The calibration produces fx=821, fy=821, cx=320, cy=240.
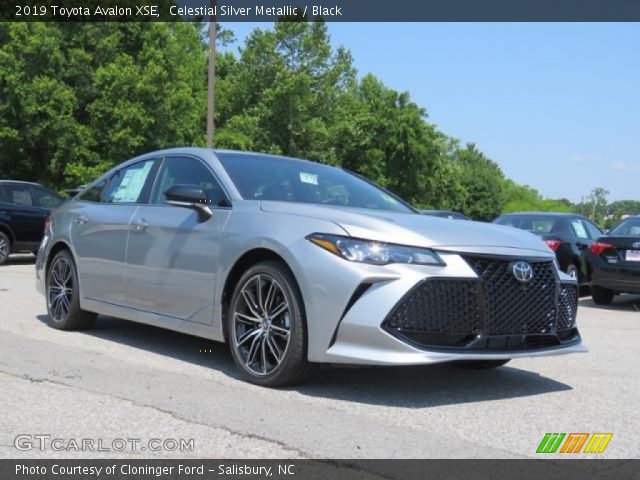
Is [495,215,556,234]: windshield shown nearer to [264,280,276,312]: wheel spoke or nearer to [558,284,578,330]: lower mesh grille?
[558,284,578,330]: lower mesh grille

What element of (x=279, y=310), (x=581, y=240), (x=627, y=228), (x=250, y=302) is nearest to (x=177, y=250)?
(x=250, y=302)

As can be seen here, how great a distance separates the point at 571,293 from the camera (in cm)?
543

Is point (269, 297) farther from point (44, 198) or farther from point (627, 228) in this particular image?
point (44, 198)

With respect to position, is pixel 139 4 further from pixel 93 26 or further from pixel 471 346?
pixel 471 346

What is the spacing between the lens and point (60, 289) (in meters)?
7.36

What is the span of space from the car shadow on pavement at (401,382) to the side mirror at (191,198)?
1085 mm

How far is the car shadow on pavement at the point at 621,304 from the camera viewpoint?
12359 mm

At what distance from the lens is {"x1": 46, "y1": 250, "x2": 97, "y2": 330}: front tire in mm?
7160

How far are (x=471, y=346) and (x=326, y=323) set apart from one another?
0.84 metres

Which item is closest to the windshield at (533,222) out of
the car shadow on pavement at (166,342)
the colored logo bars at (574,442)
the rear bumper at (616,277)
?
the rear bumper at (616,277)
